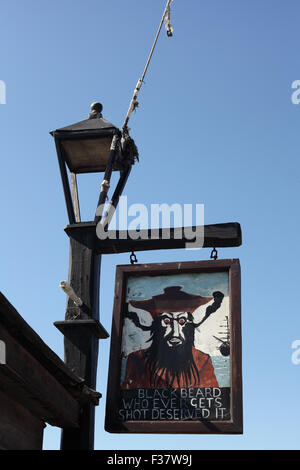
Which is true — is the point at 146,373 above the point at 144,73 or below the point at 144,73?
below

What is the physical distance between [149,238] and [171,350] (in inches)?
39.6

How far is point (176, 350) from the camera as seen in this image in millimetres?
4676

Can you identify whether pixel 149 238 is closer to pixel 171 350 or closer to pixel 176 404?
pixel 171 350

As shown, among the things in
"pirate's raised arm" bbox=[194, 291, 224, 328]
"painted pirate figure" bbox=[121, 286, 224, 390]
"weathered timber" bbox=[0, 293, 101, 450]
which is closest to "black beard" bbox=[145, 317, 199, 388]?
"painted pirate figure" bbox=[121, 286, 224, 390]

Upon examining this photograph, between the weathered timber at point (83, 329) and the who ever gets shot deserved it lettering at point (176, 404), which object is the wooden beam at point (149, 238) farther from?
the who ever gets shot deserved it lettering at point (176, 404)

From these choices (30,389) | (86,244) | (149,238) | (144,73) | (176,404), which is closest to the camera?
(30,389)

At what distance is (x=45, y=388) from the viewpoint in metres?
4.17

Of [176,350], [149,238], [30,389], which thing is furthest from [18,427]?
[149,238]

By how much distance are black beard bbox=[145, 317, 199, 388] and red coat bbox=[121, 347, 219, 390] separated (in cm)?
2

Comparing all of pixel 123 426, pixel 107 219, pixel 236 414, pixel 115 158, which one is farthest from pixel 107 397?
pixel 115 158

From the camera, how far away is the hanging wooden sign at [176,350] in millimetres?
4418

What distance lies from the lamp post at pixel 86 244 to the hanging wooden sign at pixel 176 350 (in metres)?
0.30

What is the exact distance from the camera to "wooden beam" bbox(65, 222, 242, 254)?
5.10 metres

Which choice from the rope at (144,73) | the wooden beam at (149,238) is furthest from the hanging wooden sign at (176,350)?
the rope at (144,73)
